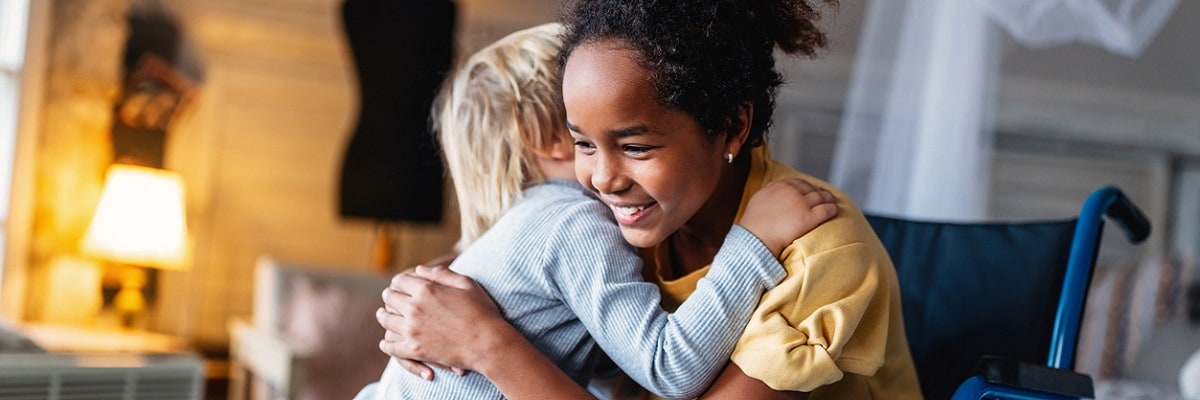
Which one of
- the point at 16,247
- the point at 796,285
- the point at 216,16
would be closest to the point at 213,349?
the point at 16,247

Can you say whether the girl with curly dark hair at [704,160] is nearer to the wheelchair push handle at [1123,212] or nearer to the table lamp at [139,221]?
the wheelchair push handle at [1123,212]

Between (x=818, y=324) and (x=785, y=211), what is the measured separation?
12 cm

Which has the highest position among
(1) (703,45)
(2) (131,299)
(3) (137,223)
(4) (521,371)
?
(1) (703,45)

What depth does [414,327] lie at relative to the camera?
1.26m

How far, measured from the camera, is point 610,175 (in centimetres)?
114

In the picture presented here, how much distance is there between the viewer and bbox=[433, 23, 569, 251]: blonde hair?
1352mm

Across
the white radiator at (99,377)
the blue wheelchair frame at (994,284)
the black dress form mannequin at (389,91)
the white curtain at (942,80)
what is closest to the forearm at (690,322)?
the blue wheelchair frame at (994,284)

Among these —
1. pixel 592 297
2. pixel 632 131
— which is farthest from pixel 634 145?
pixel 592 297

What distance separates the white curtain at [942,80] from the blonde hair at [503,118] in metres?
1.26

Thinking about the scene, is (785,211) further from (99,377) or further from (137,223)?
(137,223)

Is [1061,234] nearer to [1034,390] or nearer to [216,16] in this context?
[1034,390]

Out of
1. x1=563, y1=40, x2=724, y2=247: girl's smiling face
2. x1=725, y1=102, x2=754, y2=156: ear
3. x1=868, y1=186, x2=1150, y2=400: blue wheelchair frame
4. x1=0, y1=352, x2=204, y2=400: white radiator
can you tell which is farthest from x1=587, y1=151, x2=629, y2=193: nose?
x1=0, y1=352, x2=204, y2=400: white radiator

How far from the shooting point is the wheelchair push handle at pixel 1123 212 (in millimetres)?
1508

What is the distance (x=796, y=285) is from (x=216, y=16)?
331 centimetres
